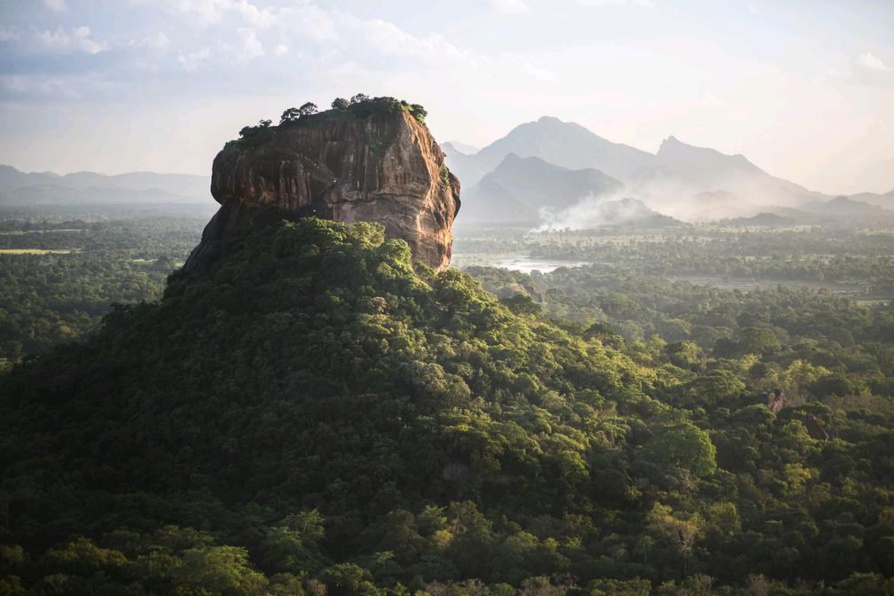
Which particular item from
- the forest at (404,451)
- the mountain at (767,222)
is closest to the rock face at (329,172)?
the forest at (404,451)

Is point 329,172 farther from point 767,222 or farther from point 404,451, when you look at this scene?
point 767,222

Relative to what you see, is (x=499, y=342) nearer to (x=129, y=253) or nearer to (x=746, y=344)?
(x=746, y=344)

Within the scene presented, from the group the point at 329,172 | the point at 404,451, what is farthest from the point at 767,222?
the point at 404,451

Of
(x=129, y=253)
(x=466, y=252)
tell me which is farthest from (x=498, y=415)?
(x=466, y=252)

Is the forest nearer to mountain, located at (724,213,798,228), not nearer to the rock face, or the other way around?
the rock face

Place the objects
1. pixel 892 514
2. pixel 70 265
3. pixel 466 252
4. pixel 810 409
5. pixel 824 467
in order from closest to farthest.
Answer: pixel 892 514 < pixel 824 467 < pixel 810 409 < pixel 70 265 < pixel 466 252

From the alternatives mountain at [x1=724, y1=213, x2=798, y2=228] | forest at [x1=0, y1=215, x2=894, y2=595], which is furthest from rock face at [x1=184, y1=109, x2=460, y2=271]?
mountain at [x1=724, y1=213, x2=798, y2=228]
